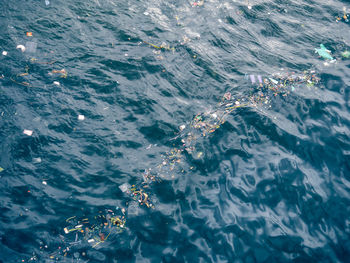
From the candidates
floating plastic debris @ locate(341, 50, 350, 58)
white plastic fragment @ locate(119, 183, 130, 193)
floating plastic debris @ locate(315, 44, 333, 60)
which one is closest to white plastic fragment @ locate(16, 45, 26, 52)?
white plastic fragment @ locate(119, 183, 130, 193)

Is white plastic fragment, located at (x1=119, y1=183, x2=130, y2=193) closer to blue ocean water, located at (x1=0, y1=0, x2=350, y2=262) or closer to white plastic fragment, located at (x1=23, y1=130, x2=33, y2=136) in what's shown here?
blue ocean water, located at (x1=0, y1=0, x2=350, y2=262)

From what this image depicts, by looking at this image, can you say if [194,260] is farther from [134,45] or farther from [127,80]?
[134,45]

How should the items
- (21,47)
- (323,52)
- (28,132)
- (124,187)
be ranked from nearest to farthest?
(124,187), (28,132), (21,47), (323,52)

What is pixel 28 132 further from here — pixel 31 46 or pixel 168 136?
pixel 168 136

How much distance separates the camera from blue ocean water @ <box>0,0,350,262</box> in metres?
2.79

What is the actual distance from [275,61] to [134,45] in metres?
2.50

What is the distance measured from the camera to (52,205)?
2.82m

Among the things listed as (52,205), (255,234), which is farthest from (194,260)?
(52,205)

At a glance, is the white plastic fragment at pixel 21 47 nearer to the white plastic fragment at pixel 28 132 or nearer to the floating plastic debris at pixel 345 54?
the white plastic fragment at pixel 28 132

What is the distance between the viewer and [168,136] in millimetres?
3430

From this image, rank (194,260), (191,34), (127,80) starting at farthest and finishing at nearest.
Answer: (191,34) < (127,80) < (194,260)

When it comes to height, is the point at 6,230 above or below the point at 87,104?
below

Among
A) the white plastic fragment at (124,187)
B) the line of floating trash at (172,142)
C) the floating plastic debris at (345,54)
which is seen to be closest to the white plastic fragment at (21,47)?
the line of floating trash at (172,142)

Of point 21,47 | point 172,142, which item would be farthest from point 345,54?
point 21,47
